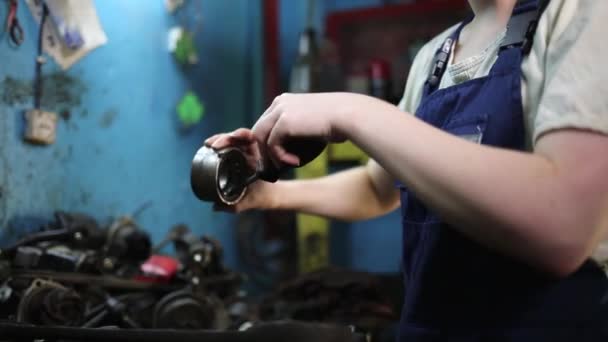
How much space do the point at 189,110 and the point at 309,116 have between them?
105 centimetres

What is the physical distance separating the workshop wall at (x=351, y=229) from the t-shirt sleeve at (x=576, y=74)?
1480 mm

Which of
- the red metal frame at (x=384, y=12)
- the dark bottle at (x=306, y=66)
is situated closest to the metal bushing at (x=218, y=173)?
the dark bottle at (x=306, y=66)

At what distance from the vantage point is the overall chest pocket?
634 mm

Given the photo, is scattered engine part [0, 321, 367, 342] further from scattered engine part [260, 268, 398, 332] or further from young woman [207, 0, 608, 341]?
scattered engine part [260, 268, 398, 332]

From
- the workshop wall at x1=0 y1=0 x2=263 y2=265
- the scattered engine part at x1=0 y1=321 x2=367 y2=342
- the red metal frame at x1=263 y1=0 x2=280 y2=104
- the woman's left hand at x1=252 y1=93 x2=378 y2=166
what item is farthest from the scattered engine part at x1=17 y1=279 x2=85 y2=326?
the red metal frame at x1=263 y1=0 x2=280 y2=104

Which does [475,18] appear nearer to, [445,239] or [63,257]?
[445,239]

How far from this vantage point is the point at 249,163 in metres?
0.79

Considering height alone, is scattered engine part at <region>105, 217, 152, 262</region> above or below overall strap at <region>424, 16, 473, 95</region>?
below

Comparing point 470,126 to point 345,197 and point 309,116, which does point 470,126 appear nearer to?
point 309,116

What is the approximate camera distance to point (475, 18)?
84cm

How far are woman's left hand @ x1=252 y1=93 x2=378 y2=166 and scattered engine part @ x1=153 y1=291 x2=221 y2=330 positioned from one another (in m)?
0.58

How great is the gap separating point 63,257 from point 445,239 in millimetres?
669

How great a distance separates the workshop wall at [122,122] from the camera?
0.99 m

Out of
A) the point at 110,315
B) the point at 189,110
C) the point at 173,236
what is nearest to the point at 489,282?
the point at 110,315
